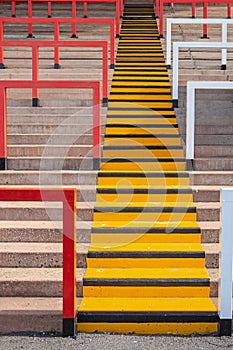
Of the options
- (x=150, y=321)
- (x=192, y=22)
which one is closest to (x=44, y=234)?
(x=150, y=321)

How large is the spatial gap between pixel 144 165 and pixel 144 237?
4.68 ft

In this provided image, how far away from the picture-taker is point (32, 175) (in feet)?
24.8

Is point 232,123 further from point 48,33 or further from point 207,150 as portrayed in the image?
point 48,33

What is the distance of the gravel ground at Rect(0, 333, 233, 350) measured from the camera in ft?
17.0

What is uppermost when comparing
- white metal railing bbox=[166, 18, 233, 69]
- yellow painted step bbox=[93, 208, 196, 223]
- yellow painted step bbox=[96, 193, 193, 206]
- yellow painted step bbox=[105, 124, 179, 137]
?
white metal railing bbox=[166, 18, 233, 69]

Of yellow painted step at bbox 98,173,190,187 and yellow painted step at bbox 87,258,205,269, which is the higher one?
yellow painted step at bbox 98,173,190,187

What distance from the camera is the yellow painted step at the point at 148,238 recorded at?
655 cm

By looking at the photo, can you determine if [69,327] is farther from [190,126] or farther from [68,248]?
[190,126]

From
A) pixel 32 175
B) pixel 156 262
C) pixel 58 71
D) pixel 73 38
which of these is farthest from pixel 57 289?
pixel 73 38

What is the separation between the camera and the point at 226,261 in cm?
540

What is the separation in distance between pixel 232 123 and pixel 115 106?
1648 millimetres

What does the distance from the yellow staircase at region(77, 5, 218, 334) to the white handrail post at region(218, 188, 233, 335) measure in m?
0.12

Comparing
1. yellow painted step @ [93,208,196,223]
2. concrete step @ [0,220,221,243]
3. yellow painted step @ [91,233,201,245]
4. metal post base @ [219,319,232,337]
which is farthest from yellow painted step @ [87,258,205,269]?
metal post base @ [219,319,232,337]

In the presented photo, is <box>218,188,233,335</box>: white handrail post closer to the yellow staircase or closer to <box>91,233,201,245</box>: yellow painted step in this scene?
the yellow staircase
